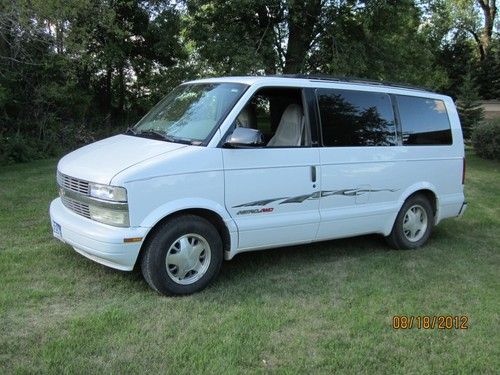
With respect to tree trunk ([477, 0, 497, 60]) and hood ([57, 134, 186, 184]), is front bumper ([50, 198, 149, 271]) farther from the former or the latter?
tree trunk ([477, 0, 497, 60])

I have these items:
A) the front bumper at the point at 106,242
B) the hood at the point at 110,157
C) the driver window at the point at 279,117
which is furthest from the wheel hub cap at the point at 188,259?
the driver window at the point at 279,117

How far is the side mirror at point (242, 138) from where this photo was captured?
5168 mm

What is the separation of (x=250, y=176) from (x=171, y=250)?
103 cm

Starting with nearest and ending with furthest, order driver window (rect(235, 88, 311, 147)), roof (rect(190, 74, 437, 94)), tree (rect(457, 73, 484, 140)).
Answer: roof (rect(190, 74, 437, 94))
driver window (rect(235, 88, 311, 147))
tree (rect(457, 73, 484, 140))

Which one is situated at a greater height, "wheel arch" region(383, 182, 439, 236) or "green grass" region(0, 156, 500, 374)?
"wheel arch" region(383, 182, 439, 236)

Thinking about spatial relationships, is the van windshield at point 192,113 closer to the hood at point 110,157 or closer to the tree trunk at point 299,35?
the hood at point 110,157

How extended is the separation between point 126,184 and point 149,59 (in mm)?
15816

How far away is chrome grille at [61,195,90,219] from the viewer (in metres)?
5.02

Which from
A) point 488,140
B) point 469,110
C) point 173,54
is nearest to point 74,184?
point 173,54

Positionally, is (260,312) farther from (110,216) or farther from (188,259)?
(110,216)

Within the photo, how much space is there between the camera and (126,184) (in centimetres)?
463

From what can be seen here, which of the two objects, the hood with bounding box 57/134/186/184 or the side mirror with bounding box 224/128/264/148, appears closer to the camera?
the hood with bounding box 57/134/186/184

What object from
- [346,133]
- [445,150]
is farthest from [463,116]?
[346,133]

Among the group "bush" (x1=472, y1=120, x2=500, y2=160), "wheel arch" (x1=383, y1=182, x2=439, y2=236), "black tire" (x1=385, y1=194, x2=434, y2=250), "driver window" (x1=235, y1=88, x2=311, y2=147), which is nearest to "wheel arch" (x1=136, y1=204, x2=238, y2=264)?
"driver window" (x1=235, y1=88, x2=311, y2=147)
